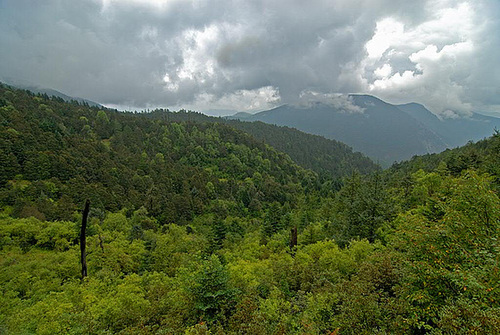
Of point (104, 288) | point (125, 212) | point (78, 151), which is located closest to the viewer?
point (104, 288)

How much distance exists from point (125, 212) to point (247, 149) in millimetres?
72803

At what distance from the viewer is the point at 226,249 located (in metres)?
34.5

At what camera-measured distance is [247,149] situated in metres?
123

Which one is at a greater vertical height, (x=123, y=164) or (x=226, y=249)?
(x=123, y=164)

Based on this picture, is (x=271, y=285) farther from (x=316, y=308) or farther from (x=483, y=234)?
(x=483, y=234)

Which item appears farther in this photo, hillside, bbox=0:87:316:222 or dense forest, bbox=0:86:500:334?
hillside, bbox=0:87:316:222

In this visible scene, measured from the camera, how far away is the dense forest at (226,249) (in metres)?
8.12

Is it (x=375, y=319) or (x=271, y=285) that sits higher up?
(x=375, y=319)

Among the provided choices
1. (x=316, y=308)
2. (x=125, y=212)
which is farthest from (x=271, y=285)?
(x=125, y=212)

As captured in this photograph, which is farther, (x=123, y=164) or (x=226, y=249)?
(x=123, y=164)

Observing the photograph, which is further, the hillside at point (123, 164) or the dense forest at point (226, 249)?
the hillside at point (123, 164)

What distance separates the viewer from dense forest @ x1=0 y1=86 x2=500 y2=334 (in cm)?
812

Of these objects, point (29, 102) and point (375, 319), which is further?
point (29, 102)

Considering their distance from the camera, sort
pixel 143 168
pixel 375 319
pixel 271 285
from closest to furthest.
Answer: pixel 375 319, pixel 271 285, pixel 143 168
